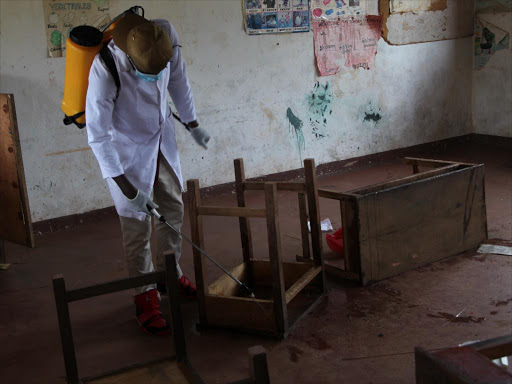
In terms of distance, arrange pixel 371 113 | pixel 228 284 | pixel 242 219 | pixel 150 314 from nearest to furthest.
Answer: pixel 150 314, pixel 228 284, pixel 242 219, pixel 371 113

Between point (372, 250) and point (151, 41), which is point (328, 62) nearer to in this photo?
point (372, 250)

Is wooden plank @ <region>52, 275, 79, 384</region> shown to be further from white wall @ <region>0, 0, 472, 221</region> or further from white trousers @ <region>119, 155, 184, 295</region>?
white wall @ <region>0, 0, 472, 221</region>

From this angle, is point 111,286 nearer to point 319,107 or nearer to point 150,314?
point 150,314

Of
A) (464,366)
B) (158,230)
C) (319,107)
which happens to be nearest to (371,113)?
(319,107)

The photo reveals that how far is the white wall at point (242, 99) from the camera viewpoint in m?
4.28

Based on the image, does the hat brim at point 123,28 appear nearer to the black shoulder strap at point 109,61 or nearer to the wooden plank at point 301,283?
the black shoulder strap at point 109,61

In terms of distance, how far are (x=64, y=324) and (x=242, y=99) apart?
374 cm

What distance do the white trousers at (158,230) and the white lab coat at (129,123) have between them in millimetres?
56

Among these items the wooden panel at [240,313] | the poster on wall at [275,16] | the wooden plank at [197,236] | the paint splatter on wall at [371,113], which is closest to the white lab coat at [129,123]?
the wooden plank at [197,236]

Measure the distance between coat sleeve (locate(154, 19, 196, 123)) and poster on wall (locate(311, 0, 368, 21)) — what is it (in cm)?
269

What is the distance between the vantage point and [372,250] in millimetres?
3100

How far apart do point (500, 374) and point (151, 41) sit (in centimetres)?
190

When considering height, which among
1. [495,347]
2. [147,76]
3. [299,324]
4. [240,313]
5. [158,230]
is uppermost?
[147,76]

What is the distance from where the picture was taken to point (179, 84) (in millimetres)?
2963
